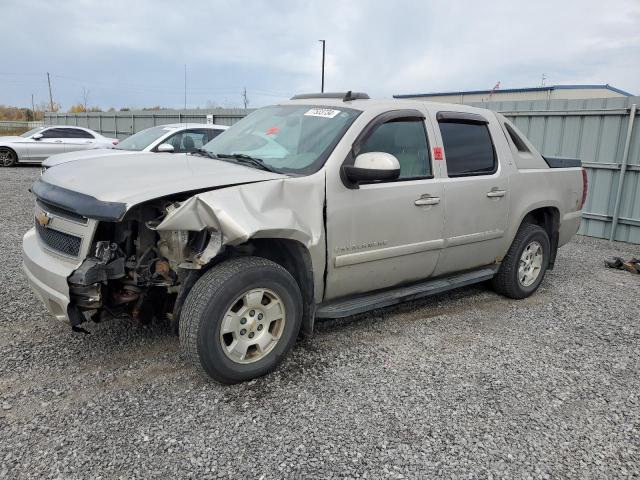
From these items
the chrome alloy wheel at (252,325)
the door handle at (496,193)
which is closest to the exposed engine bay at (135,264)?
the chrome alloy wheel at (252,325)

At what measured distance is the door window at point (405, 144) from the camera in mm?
3871

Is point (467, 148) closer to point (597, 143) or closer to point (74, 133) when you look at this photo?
point (597, 143)

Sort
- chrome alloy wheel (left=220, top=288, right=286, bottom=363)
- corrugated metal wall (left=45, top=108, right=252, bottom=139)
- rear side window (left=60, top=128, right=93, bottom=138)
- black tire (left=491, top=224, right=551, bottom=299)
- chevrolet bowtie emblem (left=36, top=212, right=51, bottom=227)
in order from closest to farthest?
chrome alloy wheel (left=220, top=288, right=286, bottom=363), chevrolet bowtie emblem (left=36, top=212, right=51, bottom=227), black tire (left=491, top=224, right=551, bottom=299), rear side window (left=60, top=128, right=93, bottom=138), corrugated metal wall (left=45, top=108, right=252, bottom=139)

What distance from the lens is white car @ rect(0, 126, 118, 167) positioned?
1627cm

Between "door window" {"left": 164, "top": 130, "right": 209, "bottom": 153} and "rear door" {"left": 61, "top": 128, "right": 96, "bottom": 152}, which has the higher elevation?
"door window" {"left": 164, "top": 130, "right": 209, "bottom": 153}

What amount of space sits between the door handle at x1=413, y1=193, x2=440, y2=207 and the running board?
2.40 ft

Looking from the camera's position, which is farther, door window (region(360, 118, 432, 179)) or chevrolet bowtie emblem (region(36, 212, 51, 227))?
door window (region(360, 118, 432, 179))

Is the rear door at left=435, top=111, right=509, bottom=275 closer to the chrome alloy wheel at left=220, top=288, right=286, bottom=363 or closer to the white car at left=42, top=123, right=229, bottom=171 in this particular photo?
the chrome alloy wheel at left=220, top=288, right=286, bottom=363

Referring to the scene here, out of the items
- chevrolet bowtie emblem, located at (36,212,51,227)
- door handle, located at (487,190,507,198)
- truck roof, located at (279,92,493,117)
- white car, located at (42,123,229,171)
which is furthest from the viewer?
white car, located at (42,123,229,171)

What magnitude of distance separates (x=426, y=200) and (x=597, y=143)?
6562 mm

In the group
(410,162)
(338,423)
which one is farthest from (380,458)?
(410,162)

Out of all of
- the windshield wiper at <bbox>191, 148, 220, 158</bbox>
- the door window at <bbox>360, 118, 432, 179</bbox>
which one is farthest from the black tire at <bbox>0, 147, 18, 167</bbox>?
the door window at <bbox>360, 118, 432, 179</bbox>

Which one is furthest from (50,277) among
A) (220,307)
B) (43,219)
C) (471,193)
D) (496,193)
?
(496,193)

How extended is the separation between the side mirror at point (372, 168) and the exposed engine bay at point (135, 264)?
3.49 feet
